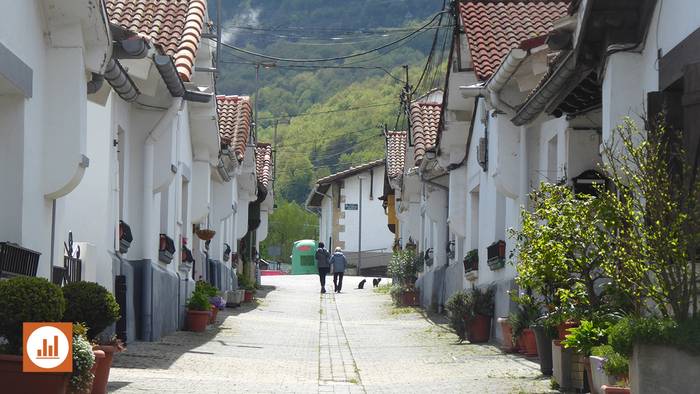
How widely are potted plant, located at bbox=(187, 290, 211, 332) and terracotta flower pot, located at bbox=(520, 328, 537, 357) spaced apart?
23.0 feet

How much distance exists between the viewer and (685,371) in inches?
341

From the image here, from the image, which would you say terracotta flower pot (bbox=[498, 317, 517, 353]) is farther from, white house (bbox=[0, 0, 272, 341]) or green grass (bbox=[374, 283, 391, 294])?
green grass (bbox=[374, 283, 391, 294])

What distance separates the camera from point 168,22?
20.5m

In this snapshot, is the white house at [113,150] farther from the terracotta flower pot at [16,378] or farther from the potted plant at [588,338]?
the potted plant at [588,338]

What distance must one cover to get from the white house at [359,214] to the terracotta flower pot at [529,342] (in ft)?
186

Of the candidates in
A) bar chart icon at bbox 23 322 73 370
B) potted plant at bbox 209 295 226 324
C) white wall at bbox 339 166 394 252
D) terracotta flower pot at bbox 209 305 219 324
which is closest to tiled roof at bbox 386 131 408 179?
potted plant at bbox 209 295 226 324

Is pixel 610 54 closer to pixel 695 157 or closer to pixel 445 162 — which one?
pixel 695 157

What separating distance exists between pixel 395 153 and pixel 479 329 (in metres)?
25.1

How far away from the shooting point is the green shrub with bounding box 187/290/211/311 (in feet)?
72.6

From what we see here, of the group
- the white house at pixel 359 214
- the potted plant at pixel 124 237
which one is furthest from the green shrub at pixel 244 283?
the white house at pixel 359 214

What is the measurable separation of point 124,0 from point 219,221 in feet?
41.8

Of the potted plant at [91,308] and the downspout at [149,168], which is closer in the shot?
the potted plant at [91,308]

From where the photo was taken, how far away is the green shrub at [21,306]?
29.8 feet

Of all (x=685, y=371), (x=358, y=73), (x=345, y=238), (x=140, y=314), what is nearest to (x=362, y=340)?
(x=140, y=314)
